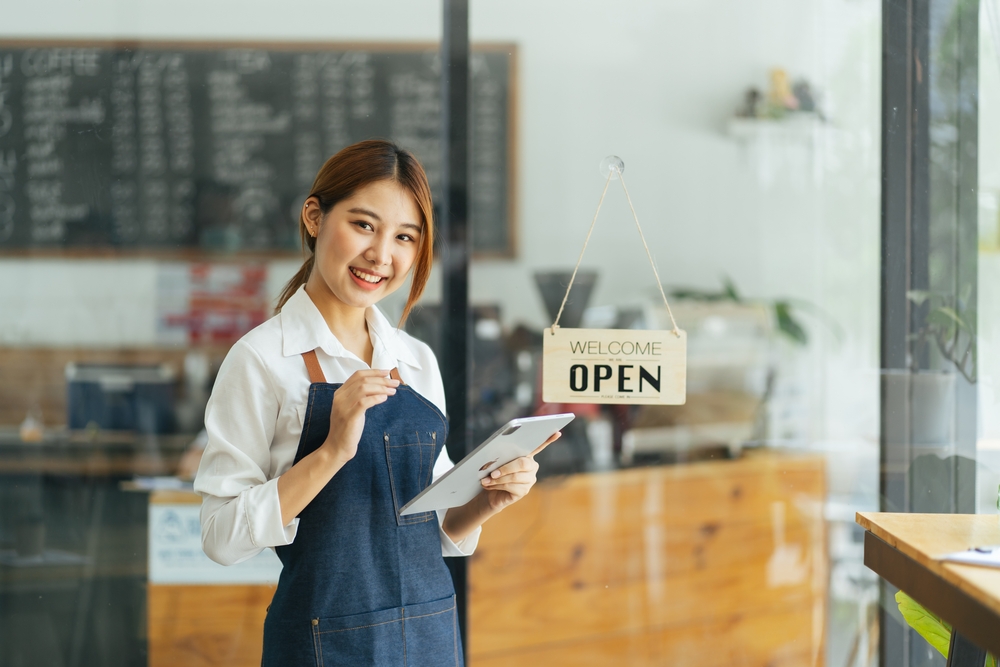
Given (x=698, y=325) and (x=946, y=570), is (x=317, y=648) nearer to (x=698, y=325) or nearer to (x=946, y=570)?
(x=946, y=570)

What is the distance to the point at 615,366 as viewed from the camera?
1.45 meters

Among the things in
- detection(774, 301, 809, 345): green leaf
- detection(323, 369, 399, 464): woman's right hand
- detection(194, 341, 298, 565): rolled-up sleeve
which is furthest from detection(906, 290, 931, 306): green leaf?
detection(194, 341, 298, 565): rolled-up sleeve

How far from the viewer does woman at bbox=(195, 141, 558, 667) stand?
3.54 feet

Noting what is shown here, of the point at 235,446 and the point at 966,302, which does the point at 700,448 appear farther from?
the point at 235,446

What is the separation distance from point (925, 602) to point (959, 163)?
1260 mm

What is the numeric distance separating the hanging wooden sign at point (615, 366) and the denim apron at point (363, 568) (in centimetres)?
35

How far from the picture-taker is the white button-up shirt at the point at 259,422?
42.0 inches

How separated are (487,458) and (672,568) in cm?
114

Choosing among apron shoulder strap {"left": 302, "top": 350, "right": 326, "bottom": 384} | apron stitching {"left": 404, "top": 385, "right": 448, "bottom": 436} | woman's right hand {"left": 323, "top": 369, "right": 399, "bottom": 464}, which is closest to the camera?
woman's right hand {"left": 323, "top": 369, "right": 399, "bottom": 464}

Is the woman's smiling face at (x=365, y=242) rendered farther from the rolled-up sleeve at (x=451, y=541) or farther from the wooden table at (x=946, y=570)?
the wooden table at (x=946, y=570)

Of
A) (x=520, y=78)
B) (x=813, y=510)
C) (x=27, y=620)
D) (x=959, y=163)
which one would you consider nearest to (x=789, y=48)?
(x=959, y=163)

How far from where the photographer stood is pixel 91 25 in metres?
2.03

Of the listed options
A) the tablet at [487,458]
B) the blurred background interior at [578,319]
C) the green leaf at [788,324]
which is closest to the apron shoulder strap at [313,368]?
the tablet at [487,458]

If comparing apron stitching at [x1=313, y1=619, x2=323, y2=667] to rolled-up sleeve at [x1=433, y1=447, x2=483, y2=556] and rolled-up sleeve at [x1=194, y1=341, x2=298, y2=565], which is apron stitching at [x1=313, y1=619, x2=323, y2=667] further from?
rolled-up sleeve at [x1=433, y1=447, x2=483, y2=556]
